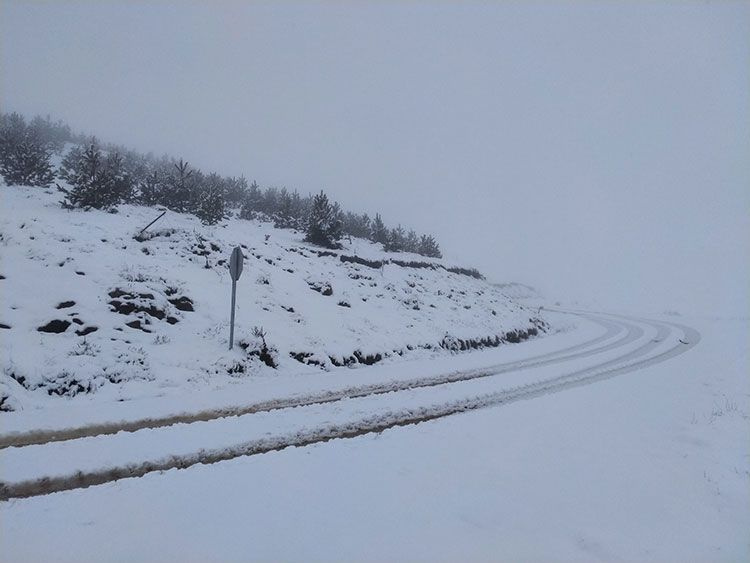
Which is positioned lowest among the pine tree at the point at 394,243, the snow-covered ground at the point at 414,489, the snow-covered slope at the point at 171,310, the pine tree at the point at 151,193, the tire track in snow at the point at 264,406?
the tire track in snow at the point at 264,406

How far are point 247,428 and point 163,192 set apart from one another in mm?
21337

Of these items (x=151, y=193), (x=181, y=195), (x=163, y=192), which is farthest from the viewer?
(x=181, y=195)

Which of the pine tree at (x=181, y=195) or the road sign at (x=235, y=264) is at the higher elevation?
the pine tree at (x=181, y=195)

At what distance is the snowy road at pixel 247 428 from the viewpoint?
5938mm

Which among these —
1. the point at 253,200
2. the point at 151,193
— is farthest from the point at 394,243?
the point at 151,193

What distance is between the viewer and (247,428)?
7.80 meters

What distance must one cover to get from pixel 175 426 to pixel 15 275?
296 inches

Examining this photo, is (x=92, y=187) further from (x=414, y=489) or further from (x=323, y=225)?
(x=414, y=489)

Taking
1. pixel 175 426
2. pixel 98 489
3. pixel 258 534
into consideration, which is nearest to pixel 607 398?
pixel 258 534

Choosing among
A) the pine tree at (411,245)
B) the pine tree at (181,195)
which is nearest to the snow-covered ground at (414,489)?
the pine tree at (181,195)

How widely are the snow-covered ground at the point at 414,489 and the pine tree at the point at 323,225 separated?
16.3 m

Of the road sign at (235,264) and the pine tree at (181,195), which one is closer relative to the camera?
the road sign at (235,264)

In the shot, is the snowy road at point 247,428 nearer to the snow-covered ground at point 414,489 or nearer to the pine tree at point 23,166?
the snow-covered ground at point 414,489

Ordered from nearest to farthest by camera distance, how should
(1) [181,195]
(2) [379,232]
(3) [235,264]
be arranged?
(3) [235,264] → (1) [181,195] → (2) [379,232]
